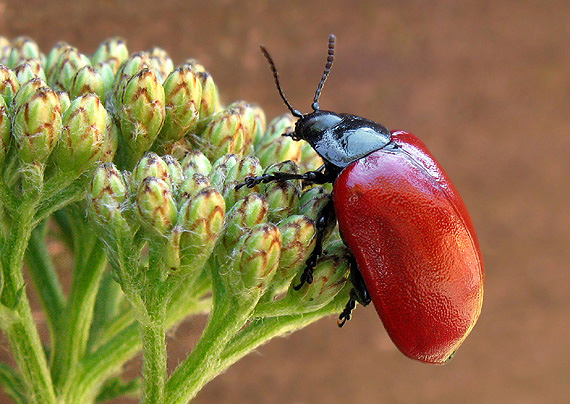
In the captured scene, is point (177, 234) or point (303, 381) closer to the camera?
point (177, 234)

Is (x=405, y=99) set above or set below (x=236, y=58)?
below

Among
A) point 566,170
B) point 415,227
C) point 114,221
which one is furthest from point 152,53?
point 566,170

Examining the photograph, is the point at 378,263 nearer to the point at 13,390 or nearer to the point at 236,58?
the point at 13,390

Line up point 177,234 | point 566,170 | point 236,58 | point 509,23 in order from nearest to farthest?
1. point 177,234
2. point 236,58
3. point 509,23
4. point 566,170

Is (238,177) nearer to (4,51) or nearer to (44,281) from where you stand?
(44,281)

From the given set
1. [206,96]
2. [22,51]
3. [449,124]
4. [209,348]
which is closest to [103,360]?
[209,348]

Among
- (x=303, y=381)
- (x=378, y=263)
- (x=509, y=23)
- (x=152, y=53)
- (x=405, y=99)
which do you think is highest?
(x=152, y=53)
